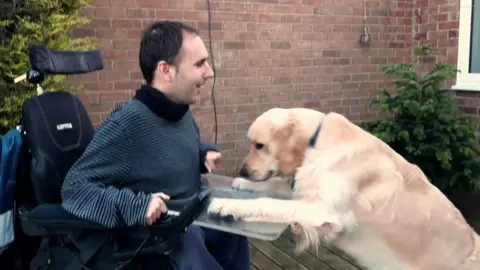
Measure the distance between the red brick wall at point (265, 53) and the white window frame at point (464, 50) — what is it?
735 millimetres

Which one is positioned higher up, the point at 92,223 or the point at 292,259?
the point at 92,223

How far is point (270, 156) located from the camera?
7.54 ft

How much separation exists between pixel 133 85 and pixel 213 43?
0.83 m

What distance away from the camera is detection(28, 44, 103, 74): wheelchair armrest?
2014mm

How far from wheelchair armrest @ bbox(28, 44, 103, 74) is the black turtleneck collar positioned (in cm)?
37

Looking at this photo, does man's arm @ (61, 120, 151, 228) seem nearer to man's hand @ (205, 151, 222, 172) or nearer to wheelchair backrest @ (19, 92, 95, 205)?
wheelchair backrest @ (19, 92, 95, 205)

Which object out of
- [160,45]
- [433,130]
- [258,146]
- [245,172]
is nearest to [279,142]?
[258,146]

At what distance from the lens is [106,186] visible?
1713mm

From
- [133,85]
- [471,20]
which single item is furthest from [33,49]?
[471,20]

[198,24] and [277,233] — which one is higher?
[198,24]

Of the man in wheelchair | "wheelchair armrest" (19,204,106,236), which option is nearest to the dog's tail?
the man in wheelchair

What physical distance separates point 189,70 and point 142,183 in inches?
18.2

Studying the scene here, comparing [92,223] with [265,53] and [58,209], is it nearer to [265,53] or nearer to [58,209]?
[58,209]

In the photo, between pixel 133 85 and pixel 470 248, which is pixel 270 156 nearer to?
pixel 470 248
